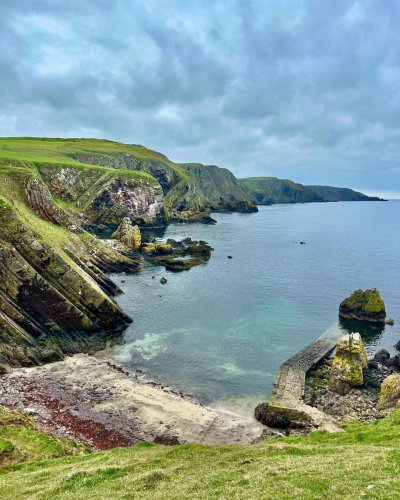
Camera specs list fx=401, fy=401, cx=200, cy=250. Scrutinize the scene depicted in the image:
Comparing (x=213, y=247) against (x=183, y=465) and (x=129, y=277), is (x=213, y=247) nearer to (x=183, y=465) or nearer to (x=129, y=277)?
(x=129, y=277)

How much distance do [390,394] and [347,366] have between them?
20.5 feet

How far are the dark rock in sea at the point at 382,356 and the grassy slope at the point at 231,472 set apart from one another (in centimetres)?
2518

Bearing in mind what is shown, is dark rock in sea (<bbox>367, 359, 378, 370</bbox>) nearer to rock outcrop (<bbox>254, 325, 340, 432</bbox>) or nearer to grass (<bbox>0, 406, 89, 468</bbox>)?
rock outcrop (<bbox>254, 325, 340, 432</bbox>)

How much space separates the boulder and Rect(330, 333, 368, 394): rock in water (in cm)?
451

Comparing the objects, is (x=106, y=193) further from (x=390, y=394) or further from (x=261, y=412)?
(x=390, y=394)

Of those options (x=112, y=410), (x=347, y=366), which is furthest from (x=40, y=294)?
(x=347, y=366)

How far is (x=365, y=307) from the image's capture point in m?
64.6

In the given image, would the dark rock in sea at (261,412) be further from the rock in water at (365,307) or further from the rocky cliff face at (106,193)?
the rocky cliff face at (106,193)

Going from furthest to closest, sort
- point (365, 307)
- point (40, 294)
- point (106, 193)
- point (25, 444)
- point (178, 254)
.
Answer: point (106, 193)
point (178, 254)
point (365, 307)
point (40, 294)
point (25, 444)

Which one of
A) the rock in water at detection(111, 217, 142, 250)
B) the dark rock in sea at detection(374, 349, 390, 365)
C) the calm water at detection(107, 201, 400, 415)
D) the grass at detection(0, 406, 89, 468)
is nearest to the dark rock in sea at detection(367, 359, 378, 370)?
the dark rock in sea at detection(374, 349, 390, 365)

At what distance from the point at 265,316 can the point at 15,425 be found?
1689 inches

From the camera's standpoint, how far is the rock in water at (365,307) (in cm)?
6412

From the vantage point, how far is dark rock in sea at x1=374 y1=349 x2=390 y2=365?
49.6 metres

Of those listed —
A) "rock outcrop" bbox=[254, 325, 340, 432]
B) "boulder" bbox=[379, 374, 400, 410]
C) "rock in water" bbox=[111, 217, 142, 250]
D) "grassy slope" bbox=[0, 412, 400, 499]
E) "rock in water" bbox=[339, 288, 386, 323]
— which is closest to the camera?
"grassy slope" bbox=[0, 412, 400, 499]
